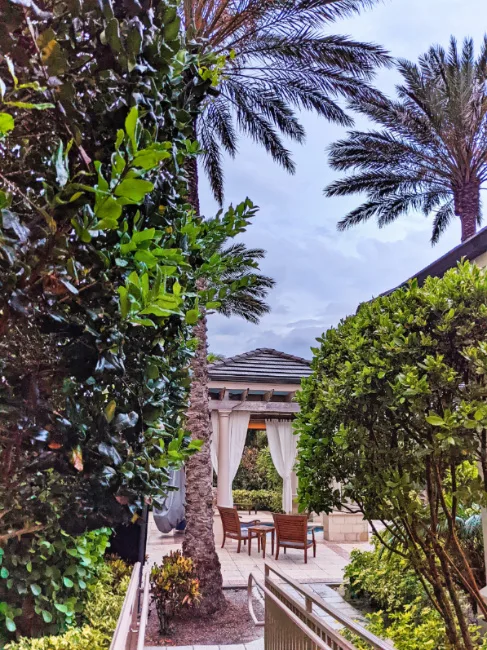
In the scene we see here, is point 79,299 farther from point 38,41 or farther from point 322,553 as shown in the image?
point 322,553

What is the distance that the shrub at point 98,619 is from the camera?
2.76 meters

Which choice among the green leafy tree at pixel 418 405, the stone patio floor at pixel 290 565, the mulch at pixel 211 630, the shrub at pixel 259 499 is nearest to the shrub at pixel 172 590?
the mulch at pixel 211 630

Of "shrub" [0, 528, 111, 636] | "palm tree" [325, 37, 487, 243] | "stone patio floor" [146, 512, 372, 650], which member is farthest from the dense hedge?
"palm tree" [325, 37, 487, 243]

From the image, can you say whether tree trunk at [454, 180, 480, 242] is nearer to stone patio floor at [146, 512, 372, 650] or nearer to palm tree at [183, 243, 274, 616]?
palm tree at [183, 243, 274, 616]

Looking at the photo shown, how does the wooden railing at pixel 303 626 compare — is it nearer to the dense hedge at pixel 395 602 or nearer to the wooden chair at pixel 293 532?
the dense hedge at pixel 395 602

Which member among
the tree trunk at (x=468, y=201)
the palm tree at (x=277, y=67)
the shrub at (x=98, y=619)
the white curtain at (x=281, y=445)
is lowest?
the shrub at (x=98, y=619)

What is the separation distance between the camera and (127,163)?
4.16 ft

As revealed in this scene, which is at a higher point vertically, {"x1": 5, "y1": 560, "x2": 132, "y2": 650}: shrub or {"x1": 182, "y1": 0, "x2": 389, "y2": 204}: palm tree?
{"x1": 182, "y1": 0, "x2": 389, "y2": 204}: palm tree

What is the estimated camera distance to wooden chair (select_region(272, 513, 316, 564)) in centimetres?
1006

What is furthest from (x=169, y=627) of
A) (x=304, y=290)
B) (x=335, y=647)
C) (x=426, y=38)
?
(x=304, y=290)

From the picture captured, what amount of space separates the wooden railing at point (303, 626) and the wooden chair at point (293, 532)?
6.00m

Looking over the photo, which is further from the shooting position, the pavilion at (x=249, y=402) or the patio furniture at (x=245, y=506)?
the patio furniture at (x=245, y=506)

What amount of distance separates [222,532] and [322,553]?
2.41 meters

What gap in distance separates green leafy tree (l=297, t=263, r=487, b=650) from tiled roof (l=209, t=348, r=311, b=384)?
342 inches
